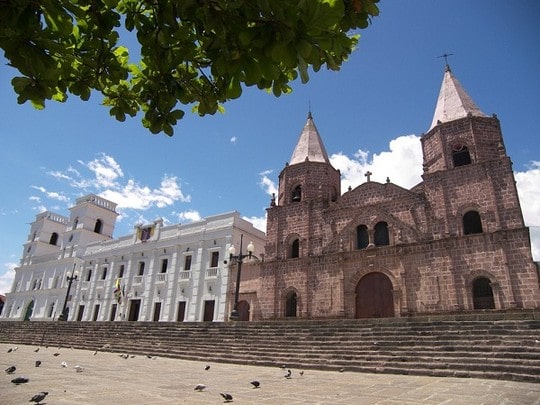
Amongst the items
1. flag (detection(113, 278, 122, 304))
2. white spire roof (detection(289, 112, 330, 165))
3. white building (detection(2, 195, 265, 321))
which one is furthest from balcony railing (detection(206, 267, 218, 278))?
white spire roof (detection(289, 112, 330, 165))

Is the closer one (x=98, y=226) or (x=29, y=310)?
(x=29, y=310)

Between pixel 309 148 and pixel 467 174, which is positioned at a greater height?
pixel 309 148

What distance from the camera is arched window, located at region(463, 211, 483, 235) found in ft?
58.6

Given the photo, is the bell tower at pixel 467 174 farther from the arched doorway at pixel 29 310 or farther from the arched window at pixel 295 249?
the arched doorway at pixel 29 310

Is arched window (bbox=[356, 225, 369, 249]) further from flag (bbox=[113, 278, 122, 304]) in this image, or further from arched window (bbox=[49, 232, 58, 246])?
arched window (bbox=[49, 232, 58, 246])

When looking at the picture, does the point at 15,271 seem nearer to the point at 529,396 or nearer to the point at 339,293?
the point at 339,293

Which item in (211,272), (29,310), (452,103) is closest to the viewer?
(452,103)

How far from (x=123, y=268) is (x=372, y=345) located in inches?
1000

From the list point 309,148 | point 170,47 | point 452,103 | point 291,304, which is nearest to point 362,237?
point 291,304

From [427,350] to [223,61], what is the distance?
9.79m

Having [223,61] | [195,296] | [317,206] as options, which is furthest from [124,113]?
[195,296]

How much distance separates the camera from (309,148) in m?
25.8

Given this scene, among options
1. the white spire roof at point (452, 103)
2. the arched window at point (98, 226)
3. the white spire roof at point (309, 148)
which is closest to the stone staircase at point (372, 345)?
the white spire roof at point (452, 103)

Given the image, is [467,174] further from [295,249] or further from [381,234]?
[295,249]
